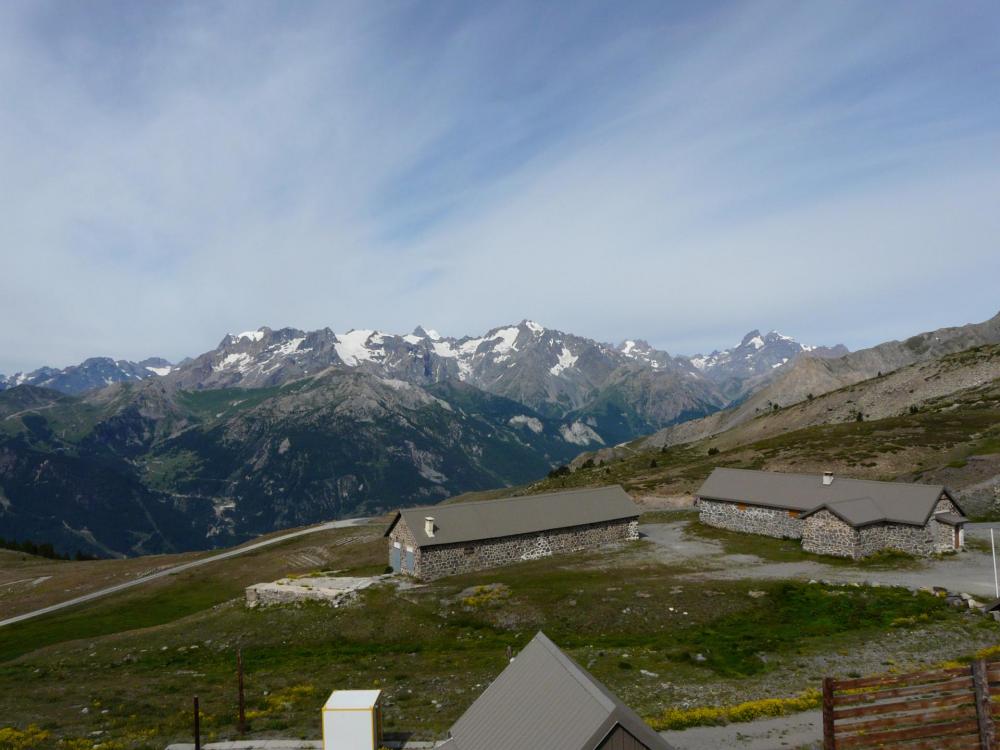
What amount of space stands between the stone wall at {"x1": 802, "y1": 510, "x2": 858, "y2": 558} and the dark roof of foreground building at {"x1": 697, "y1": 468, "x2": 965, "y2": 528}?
33.0 inches

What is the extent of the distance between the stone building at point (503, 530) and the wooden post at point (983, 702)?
182ft

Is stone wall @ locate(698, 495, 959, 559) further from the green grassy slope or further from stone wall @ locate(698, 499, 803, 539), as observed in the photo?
the green grassy slope

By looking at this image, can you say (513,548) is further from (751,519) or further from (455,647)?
(751,519)

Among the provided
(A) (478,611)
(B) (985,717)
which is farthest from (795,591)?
(B) (985,717)

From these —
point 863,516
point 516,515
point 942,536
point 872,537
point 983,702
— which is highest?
point 983,702

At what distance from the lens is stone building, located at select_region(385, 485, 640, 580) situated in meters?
65.6

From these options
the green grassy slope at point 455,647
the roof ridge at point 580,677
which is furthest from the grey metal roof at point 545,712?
the green grassy slope at point 455,647

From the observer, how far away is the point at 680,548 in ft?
232

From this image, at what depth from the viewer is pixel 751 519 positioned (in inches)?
3027

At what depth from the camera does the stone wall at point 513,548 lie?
2554 inches

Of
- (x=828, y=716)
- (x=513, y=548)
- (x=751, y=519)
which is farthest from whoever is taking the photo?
(x=751, y=519)

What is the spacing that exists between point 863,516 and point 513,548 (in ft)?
122

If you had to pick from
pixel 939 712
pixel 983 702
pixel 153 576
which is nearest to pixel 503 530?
pixel 939 712

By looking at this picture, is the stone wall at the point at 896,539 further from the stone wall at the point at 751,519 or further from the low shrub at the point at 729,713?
the low shrub at the point at 729,713
